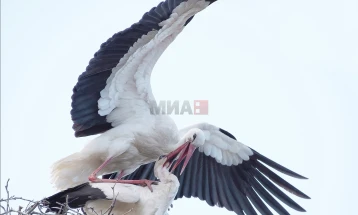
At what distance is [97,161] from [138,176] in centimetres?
94

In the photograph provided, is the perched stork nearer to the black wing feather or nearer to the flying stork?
the flying stork

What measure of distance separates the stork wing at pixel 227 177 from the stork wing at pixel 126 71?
37.2 inches

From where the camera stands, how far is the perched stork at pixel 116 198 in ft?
26.2

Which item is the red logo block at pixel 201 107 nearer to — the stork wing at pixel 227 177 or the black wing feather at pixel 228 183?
the stork wing at pixel 227 177

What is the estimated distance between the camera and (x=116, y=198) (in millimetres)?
8047

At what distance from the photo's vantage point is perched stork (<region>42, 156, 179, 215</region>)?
26.2ft

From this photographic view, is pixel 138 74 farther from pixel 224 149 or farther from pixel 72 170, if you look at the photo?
pixel 224 149

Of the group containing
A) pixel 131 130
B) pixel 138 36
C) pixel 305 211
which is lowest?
pixel 305 211

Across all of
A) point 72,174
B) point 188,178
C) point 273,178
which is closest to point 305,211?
point 273,178

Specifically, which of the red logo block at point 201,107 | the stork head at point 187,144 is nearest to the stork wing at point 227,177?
the red logo block at point 201,107

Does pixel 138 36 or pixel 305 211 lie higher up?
pixel 138 36

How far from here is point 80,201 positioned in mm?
8039

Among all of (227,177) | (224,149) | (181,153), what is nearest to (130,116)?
(181,153)

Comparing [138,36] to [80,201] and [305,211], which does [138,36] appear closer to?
[80,201]
